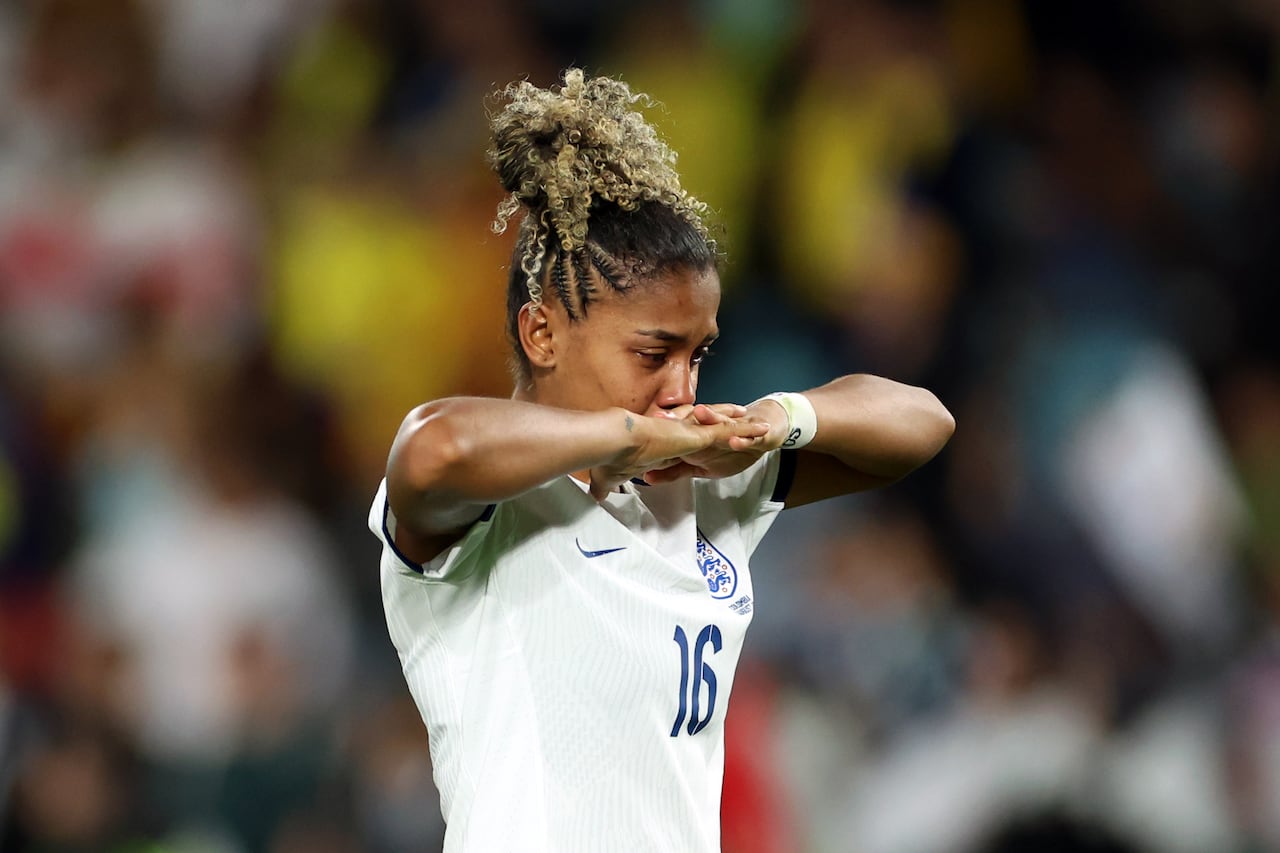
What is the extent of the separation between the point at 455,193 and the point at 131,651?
2241 mm

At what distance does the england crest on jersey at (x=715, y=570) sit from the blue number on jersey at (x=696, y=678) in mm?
80

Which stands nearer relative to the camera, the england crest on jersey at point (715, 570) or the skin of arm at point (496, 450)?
the skin of arm at point (496, 450)

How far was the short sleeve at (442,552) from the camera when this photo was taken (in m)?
2.33

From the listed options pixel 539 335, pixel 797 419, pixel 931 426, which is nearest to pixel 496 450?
pixel 539 335

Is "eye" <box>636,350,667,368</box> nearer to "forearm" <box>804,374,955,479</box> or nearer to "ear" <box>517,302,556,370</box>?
"ear" <box>517,302,556,370</box>

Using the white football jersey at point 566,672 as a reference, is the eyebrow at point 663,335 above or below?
above

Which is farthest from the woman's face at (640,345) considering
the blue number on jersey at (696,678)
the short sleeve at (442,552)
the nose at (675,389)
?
the blue number on jersey at (696,678)

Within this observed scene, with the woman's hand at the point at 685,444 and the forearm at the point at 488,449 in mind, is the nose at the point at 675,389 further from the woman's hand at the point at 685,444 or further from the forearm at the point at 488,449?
the forearm at the point at 488,449

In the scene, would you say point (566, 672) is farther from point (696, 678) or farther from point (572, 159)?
point (572, 159)

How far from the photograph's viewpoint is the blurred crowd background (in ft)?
17.5

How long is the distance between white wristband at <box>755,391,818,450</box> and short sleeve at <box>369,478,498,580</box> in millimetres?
530

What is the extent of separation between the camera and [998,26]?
634 cm

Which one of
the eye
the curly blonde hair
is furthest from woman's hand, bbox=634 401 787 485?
the curly blonde hair

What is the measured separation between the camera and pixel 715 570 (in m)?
2.57
